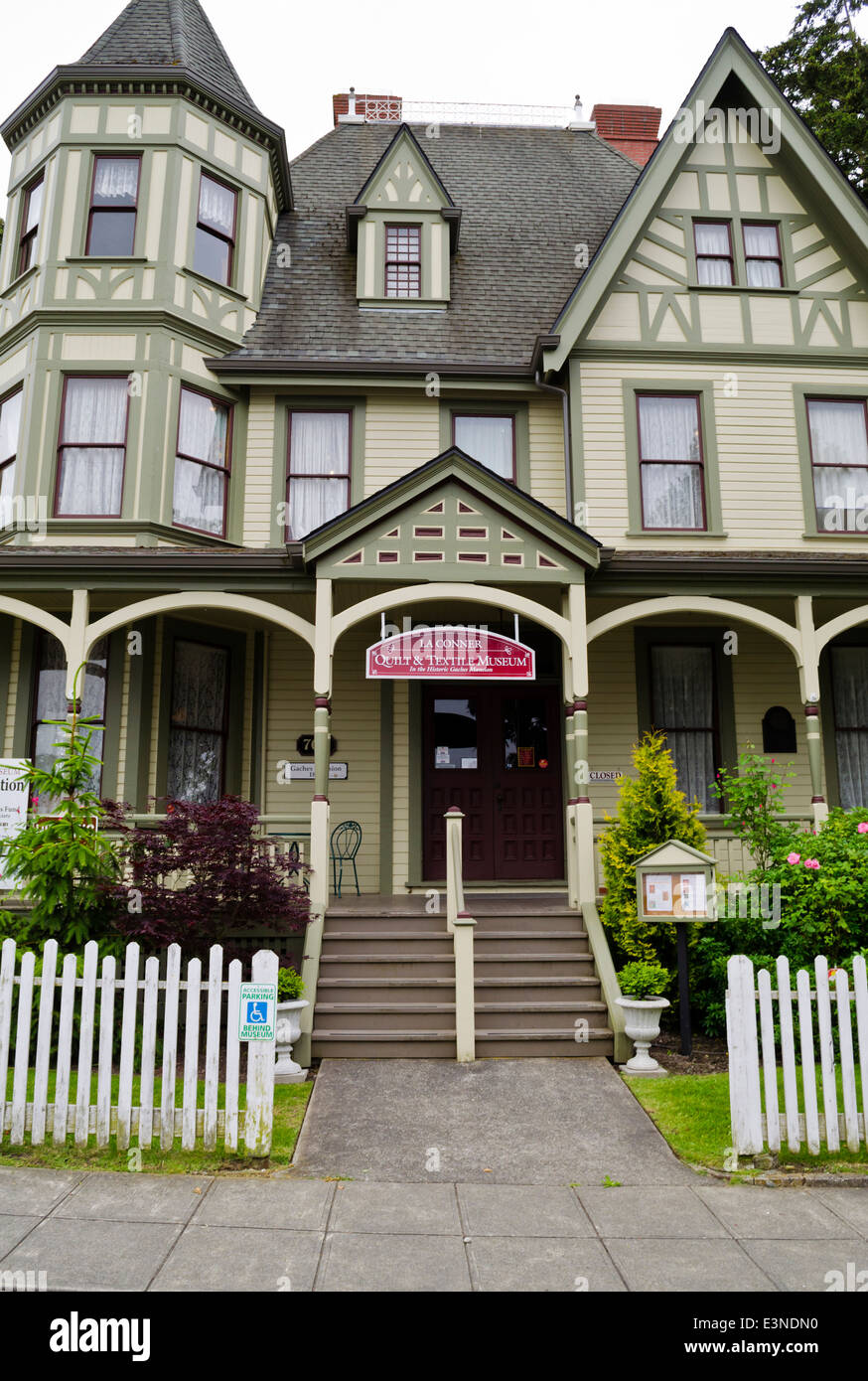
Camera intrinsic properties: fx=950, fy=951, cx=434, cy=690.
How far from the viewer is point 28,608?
36.2ft

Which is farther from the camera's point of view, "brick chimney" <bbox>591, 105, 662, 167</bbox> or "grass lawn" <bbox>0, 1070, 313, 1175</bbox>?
"brick chimney" <bbox>591, 105, 662, 167</bbox>

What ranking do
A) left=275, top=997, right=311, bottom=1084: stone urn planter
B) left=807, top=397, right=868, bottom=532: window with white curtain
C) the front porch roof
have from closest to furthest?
left=275, top=997, right=311, bottom=1084: stone urn planter → the front porch roof → left=807, top=397, right=868, bottom=532: window with white curtain

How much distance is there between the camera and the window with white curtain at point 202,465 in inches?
504

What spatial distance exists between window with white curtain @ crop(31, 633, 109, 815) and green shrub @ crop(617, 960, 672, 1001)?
6751 mm

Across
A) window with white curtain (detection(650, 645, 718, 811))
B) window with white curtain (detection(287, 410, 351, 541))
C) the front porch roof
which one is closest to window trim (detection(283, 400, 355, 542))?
window with white curtain (detection(287, 410, 351, 541))

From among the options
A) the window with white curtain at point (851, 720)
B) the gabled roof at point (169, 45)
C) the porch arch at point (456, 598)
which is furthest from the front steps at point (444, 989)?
the gabled roof at point (169, 45)

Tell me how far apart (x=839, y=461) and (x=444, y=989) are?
9.32 meters

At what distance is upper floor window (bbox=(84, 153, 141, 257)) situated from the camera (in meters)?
13.3

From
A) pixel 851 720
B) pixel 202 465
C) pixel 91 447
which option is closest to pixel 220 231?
pixel 202 465

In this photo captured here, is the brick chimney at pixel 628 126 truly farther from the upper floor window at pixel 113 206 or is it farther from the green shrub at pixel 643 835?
the green shrub at pixel 643 835

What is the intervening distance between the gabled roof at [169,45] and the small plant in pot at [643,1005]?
43.5ft

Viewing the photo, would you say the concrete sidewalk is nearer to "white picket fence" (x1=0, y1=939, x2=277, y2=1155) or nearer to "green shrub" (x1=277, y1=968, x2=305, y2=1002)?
"white picket fence" (x1=0, y1=939, x2=277, y2=1155)

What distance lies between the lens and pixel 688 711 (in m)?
13.2
